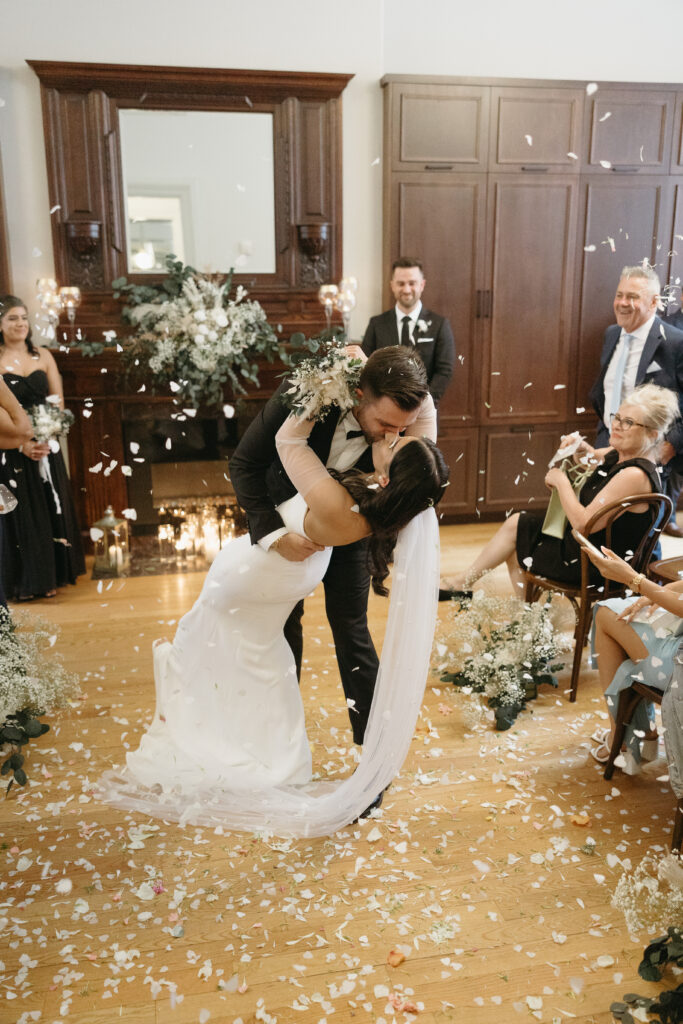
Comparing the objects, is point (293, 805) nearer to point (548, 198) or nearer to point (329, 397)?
point (329, 397)

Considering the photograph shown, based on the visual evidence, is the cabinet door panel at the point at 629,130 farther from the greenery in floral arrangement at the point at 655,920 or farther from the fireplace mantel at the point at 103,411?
the greenery in floral arrangement at the point at 655,920

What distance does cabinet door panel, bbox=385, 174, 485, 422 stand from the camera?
5547 mm

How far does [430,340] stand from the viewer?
5336 millimetres

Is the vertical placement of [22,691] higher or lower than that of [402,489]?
lower

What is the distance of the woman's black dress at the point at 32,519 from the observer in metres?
4.44

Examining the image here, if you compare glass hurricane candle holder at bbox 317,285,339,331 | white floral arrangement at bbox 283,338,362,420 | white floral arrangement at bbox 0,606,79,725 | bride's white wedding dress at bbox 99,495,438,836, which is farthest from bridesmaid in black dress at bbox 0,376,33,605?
glass hurricane candle holder at bbox 317,285,339,331

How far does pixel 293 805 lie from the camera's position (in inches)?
104

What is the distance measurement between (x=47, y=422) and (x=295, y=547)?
99.9 inches

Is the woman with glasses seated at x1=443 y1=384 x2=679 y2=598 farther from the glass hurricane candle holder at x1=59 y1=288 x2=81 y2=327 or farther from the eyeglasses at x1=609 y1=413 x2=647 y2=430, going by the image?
the glass hurricane candle holder at x1=59 y1=288 x2=81 y2=327

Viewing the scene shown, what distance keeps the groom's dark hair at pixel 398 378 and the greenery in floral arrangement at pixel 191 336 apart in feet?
10.2

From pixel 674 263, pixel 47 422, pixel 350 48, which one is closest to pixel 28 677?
pixel 47 422

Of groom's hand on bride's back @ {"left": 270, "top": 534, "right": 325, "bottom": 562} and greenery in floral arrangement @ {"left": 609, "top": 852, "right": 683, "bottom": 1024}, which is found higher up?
groom's hand on bride's back @ {"left": 270, "top": 534, "right": 325, "bottom": 562}

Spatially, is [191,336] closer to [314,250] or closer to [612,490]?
[314,250]

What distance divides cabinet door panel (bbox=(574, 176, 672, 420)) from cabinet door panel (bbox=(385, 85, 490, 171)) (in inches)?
33.7
